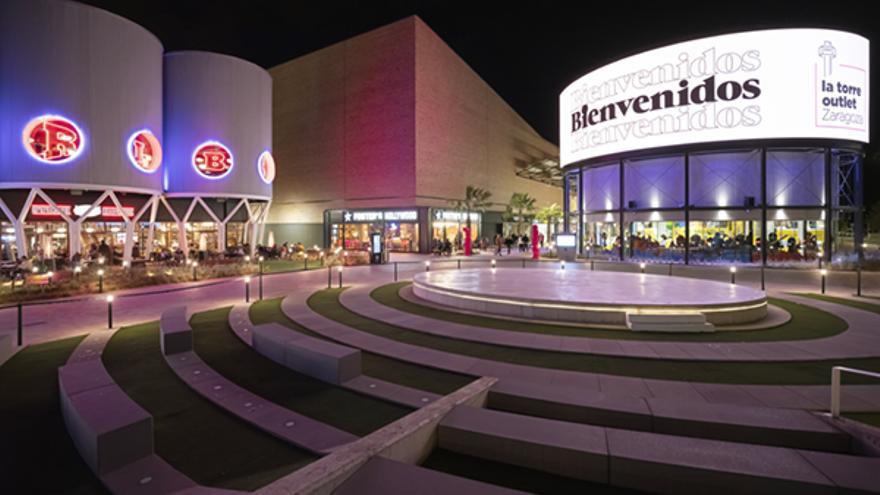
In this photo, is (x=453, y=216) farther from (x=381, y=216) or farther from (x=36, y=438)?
(x=36, y=438)

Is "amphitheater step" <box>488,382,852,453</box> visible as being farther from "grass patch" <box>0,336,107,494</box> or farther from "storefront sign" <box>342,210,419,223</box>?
"storefront sign" <box>342,210,419,223</box>

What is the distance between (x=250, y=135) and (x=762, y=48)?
3876 cm

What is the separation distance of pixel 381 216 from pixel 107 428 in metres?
43.8

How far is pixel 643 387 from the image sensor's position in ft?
24.0

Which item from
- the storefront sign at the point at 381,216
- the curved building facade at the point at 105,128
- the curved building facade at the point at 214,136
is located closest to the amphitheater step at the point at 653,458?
the curved building facade at the point at 105,128

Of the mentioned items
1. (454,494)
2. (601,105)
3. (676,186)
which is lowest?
(454,494)

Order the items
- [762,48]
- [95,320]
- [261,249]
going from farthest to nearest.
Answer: [261,249], [762,48], [95,320]

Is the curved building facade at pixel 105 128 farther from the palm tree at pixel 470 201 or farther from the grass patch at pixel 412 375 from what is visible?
the grass patch at pixel 412 375

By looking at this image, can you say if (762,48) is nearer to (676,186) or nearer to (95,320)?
(676,186)

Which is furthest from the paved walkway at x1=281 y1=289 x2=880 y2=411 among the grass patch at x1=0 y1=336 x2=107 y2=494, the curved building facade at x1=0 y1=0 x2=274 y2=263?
the curved building facade at x1=0 y1=0 x2=274 y2=263

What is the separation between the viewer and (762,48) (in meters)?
27.7

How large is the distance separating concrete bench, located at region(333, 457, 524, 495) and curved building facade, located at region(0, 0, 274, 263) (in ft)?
102

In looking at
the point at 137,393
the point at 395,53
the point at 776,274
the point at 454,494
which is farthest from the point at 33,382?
the point at 395,53

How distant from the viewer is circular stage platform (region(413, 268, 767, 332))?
37.8 ft
